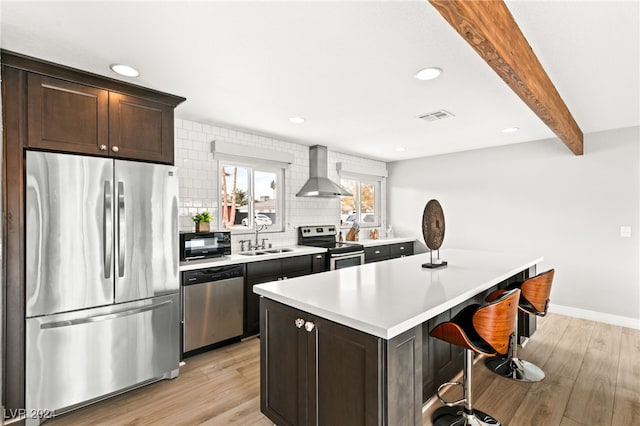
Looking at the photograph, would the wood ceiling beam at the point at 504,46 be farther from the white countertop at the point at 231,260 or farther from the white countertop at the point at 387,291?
the white countertop at the point at 231,260

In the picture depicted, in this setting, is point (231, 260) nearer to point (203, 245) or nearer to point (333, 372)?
point (203, 245)

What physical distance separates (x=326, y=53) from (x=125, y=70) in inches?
56.5

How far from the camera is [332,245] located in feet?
15.2

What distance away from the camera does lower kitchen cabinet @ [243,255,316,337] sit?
3.38 meters

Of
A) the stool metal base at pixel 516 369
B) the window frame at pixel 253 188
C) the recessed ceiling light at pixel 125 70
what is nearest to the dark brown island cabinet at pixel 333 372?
the stool metal base at pixel 516 369

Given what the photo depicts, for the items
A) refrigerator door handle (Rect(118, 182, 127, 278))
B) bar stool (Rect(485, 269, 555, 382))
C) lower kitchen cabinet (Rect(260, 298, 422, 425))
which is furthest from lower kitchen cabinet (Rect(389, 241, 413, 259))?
refrigerator door handle (Rect(118, 182, 127, 278))

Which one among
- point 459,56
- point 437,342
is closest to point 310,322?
point 437,342

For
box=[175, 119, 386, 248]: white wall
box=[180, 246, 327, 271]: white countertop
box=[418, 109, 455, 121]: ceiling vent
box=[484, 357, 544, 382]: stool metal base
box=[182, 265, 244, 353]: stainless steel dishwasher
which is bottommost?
box=[484, 357, 544, 382]: stool metal base

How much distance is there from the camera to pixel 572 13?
1630mm

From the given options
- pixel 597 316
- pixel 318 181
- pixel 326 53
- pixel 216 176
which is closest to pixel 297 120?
pixel 216 176

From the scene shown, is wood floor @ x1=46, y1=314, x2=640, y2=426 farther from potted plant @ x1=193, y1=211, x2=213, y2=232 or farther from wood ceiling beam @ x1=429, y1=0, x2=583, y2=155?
wood ceiling beam @ x1=429, y1=0, x2=583, y2=155

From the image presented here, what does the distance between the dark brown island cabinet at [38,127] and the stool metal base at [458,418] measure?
272cm

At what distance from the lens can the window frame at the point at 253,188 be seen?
384 cm

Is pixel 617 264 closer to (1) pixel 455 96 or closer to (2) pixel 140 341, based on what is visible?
(1) pixel 455 96
